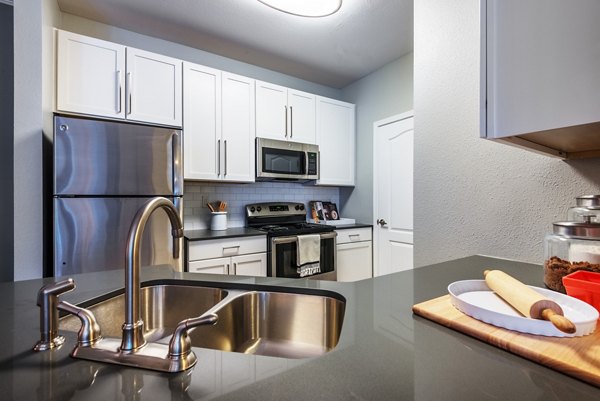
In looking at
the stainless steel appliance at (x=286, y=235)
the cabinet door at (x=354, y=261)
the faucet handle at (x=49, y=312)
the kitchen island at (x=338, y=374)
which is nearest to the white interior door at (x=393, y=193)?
the cabinet door at (x=354, y=261)

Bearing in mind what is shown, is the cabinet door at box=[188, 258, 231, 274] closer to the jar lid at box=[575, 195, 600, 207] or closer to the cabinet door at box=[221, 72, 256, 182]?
the cabinet door at box=[221, 72, 256, 182]

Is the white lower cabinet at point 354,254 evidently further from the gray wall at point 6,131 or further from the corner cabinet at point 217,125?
the gray wall at point 6,131

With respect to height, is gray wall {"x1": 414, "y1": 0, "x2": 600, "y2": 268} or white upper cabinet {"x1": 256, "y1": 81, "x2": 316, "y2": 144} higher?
white upper cabinet {"x1": 256, "y1": 81, "x2": 316, "y2": 144}

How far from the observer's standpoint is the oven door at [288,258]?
2645 millimetres

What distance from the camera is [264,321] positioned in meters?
0.99

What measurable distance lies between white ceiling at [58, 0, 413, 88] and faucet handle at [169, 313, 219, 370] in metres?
2.39

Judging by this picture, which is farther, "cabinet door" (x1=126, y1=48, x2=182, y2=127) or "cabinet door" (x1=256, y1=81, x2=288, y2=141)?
"cabinet door" (x1=256, y1=81, x2=288, y2=141)

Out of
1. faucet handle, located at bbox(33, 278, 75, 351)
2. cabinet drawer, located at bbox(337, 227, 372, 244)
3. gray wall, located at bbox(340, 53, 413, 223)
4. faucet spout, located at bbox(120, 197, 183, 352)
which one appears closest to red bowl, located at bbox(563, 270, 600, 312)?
faucet spout, located at bbox(120, 197, 183, 352)

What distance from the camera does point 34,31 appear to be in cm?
179

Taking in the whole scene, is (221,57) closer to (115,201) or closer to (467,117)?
(115,201)

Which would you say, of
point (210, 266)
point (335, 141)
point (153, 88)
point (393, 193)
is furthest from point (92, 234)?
point (393, 193)

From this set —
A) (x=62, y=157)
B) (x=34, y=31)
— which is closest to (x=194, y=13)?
(x=34, y=31)

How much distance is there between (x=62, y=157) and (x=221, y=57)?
1.88 meters

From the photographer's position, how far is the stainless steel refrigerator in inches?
71.9
